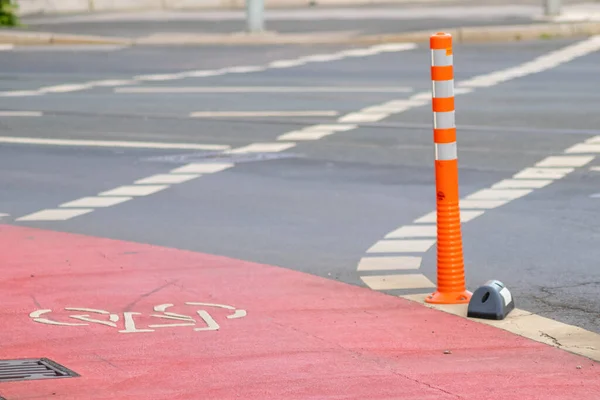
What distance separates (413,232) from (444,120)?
8.13ft

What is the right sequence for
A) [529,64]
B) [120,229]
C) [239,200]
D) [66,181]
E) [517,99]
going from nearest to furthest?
1. [120,229]
2. [239,200]
3. [66,181]
4. [517,99]
5. [529,64]

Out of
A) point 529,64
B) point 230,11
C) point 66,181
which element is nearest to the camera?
point 66,181

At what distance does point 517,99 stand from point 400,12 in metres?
15.7

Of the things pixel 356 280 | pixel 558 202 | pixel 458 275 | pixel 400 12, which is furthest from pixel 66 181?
pixel 400 12

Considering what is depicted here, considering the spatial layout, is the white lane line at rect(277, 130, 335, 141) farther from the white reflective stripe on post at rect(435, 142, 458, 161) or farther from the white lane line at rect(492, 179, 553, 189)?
the white reflective stripe on post at rect(435, 142, 458, 161)

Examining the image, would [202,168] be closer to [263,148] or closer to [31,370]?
[263,148]

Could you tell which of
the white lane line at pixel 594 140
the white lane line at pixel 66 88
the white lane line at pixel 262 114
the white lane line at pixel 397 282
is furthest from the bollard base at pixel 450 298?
the white lane line at pixel 66 88

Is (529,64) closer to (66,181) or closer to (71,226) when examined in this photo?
(66,181)

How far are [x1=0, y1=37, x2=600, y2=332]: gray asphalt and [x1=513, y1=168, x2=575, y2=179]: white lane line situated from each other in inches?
4.7

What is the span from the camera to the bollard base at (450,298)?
29.2 feet

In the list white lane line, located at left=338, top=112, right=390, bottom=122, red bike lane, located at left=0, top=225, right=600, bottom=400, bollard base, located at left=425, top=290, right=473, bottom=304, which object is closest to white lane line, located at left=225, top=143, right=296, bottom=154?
white lane line, located at left=338, top=112, right=390, bottom=122

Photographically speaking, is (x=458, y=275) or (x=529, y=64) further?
(x=529, y=64)

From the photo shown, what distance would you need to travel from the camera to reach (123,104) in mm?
20766

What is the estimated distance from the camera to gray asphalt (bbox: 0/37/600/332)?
1062cm
